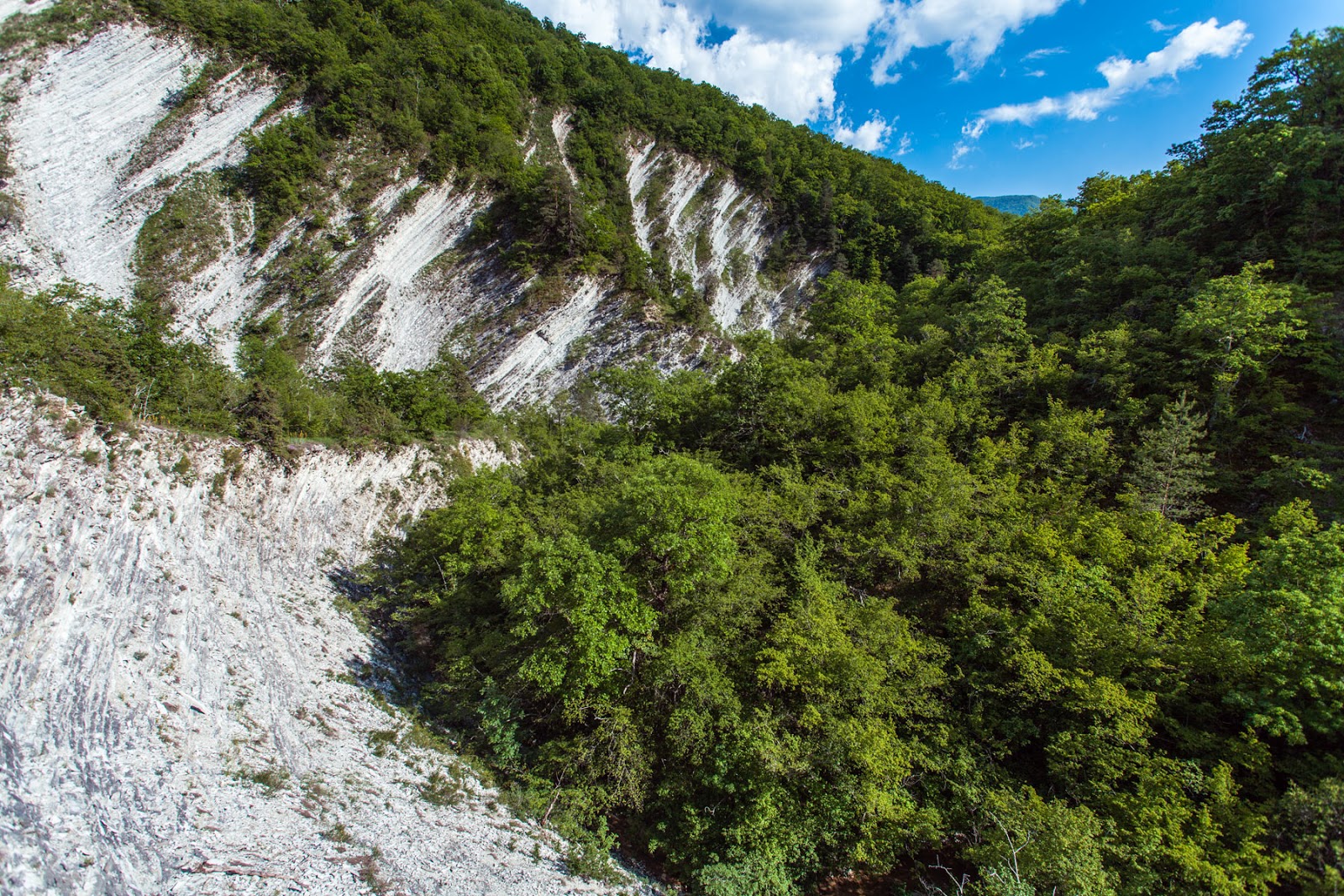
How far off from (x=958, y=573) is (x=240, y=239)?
36.0 m

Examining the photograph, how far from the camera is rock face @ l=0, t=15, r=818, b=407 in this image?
76.8 ft

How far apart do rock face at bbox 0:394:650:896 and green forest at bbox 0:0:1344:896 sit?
145cm

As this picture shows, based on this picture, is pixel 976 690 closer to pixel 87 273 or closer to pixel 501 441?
pixel 501 441

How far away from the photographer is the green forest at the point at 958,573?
8258mm

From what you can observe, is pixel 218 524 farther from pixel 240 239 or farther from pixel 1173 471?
pixel 1173 471

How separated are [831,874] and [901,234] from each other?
47.1m

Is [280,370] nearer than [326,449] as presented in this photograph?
No

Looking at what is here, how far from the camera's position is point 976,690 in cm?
1051

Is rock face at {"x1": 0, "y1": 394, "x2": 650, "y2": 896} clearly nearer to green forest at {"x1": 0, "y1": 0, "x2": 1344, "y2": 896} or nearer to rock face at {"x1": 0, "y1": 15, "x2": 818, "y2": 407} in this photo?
green forest at {"x1": 0, "y1": 0, "x2": 1344, "y2": 896}

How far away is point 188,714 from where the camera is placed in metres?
10.3

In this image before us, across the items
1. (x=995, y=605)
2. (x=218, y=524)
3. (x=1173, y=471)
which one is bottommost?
(x=218, y=524)

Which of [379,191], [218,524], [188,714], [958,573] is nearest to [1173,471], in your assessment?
[958,573]

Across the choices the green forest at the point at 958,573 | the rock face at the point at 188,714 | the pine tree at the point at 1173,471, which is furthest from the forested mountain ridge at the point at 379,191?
the pine tree at the point at 1173,471

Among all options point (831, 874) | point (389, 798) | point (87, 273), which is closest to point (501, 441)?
point (389, 798)
